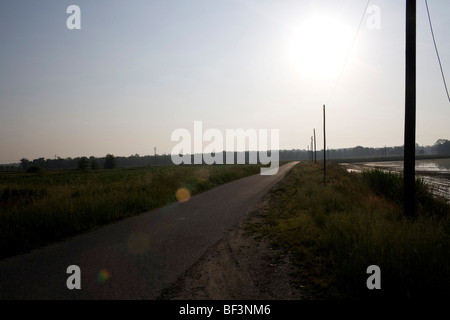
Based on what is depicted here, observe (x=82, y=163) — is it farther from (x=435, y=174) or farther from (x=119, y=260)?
(x=119, y=260)

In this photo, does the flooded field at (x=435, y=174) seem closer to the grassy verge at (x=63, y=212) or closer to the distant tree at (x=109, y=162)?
the grassy verge at (x=63, y=212)

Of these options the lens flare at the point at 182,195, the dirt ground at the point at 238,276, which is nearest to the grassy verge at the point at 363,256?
the dirt ground at the point at 238,276

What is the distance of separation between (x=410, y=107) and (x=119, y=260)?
836 cm

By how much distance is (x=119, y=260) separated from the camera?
5.62 m

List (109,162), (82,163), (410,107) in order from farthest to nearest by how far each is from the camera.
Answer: (109,162) < (82,163) < (410,107)

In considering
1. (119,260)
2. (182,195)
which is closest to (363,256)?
(119,260)

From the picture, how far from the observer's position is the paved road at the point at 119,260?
4.25m

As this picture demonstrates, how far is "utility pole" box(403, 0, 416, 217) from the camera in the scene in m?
7.33

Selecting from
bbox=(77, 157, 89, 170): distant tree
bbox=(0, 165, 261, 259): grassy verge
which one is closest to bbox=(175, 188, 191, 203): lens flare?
bbox=(0, 165, 261, 259): grassy verge

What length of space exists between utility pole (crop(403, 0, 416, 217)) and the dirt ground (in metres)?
4.41

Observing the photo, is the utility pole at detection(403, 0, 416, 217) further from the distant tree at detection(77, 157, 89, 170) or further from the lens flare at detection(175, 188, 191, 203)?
the distant tree at detection(77, 157, 89, 170)
